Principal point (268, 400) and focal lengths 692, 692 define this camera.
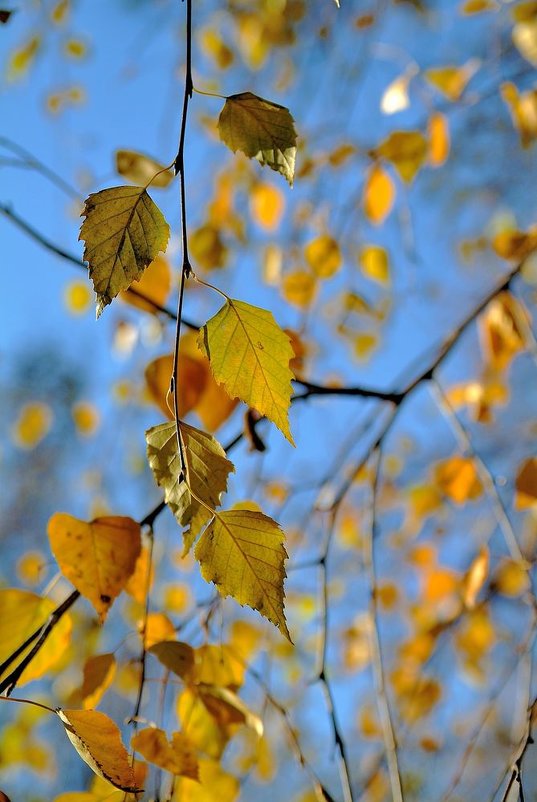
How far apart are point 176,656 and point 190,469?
0.19 meters

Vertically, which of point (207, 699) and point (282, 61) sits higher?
point (282, 61)

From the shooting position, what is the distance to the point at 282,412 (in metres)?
0.33

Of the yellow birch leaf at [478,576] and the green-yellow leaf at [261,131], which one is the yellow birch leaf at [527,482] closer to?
the yellow birch leaf at [478,576]

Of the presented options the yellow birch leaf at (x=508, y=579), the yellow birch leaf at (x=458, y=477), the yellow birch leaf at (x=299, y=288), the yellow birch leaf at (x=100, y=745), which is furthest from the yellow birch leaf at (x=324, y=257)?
the yellow birch leaf at (x=508, y=579)

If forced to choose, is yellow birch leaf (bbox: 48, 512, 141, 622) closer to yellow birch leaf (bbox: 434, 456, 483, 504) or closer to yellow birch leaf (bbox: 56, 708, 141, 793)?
yellow birch leaf (bbox: 56, 708, 141, 793)

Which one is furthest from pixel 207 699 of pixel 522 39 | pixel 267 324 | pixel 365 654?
pixel 365 654

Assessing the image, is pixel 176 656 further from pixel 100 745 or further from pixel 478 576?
pixel 478 576

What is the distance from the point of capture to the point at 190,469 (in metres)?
0.32

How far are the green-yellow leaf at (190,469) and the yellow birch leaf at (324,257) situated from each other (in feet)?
2.13

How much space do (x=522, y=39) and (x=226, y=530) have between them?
827mm

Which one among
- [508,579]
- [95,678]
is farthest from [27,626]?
[508,579]

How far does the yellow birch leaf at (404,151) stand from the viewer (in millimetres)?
871

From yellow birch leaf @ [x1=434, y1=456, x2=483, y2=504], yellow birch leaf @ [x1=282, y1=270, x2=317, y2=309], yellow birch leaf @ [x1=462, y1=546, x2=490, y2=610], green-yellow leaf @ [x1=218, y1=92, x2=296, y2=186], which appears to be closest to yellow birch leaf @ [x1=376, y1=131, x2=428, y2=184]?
yellow birch leaf @ [x1=282, y1=270, x2=317, y2=309]

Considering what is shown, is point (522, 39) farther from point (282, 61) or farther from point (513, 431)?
point (513, 431)
